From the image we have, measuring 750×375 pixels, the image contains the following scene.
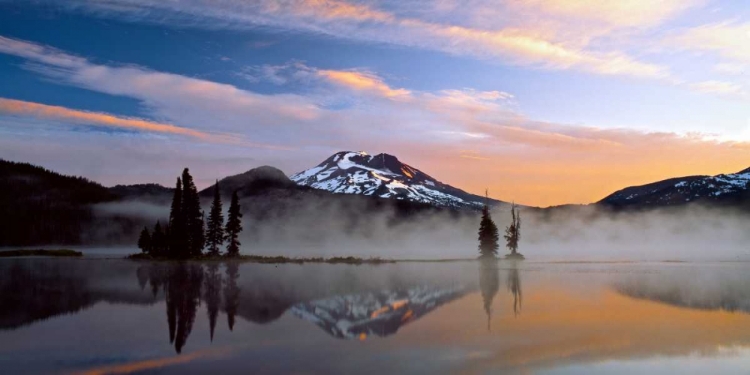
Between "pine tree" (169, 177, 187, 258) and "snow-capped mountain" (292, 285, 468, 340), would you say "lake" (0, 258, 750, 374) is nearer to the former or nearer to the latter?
"snow-capped mountain" (292, 285, 468, 340)

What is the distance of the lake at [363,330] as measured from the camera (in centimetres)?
1980

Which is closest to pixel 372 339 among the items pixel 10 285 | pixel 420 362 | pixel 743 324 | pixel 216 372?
pixel 420 362

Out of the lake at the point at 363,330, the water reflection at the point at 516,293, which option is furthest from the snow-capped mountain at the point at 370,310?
the water reflection at the point at 516,293

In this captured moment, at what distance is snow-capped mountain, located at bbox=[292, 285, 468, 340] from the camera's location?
91.1 feet

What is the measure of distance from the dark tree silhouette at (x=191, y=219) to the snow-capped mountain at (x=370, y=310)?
62.7m

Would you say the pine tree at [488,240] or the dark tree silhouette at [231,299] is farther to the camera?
the pine tree at [488,240]

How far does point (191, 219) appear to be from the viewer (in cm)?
10219

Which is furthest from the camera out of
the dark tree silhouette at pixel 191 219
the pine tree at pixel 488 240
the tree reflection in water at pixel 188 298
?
A: the pine tree at pixel 488 240

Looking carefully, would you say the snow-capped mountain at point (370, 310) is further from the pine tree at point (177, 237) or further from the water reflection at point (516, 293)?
the pine tree at point (177, 237)

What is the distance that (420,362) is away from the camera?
20219 mm

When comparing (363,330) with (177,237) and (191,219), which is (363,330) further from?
(191,219)

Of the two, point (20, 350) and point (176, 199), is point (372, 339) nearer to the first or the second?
point (20, 350)

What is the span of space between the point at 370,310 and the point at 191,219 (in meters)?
74.6

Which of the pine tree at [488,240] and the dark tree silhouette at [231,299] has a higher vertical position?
the pine tree at [488,240]
